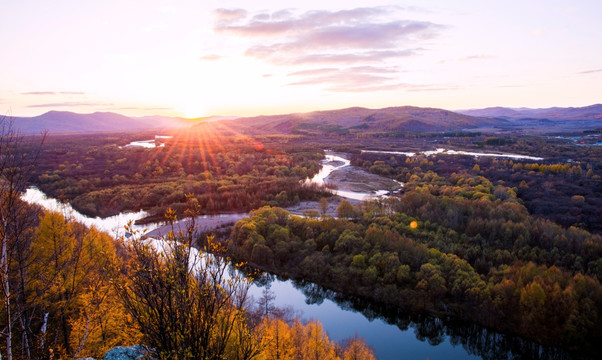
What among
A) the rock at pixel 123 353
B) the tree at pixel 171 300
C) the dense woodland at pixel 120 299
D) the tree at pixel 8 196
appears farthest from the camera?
the rock at pixel 123 353

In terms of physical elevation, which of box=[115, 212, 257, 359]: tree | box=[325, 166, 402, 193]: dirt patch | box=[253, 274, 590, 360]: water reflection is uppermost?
box=[115, 212, 257, 359]: tree

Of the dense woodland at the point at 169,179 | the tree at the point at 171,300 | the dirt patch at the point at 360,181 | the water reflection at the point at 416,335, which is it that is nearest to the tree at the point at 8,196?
the tree at the point at 171,300

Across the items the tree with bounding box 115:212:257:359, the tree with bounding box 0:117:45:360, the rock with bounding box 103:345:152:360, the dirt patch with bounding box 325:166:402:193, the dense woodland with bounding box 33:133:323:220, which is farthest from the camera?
the dirt patch with bounding box 325:166:402:193

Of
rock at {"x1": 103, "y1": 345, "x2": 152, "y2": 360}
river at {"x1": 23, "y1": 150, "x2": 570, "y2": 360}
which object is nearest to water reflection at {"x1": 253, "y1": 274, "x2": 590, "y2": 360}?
river at {"x1": 23, "y1": 150, "x2": 570, "y2": 360}

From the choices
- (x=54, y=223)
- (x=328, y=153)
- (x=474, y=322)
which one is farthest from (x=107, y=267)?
(x=328, y=153)

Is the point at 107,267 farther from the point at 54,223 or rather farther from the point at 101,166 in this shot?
the point at 101,166

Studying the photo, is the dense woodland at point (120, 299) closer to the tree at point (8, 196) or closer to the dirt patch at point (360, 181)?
the tree at point (8, 196)

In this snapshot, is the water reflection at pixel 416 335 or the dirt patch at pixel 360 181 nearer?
the water reflection at pixel 416 335

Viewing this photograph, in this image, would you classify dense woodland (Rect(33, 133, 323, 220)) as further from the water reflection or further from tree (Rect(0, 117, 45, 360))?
tree (Rect(0, 117, 45, 360))

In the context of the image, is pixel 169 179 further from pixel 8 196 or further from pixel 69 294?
pixel 8 196
